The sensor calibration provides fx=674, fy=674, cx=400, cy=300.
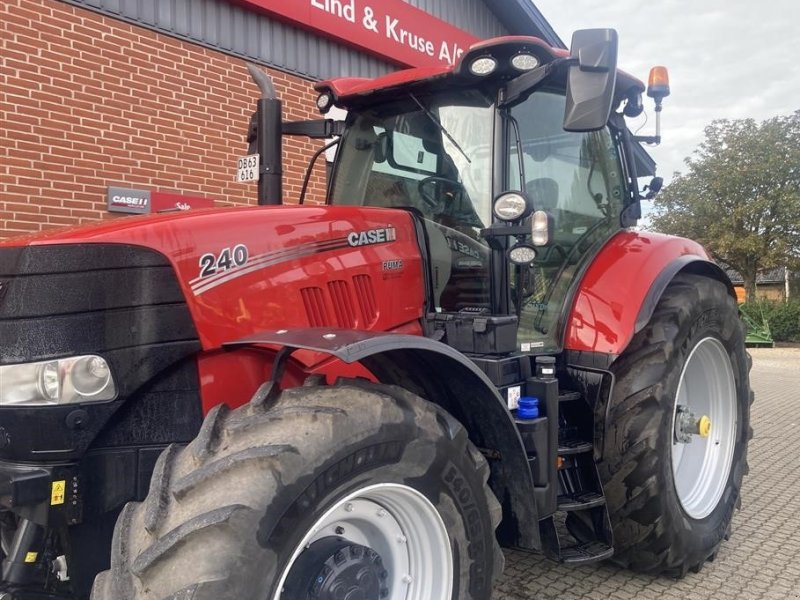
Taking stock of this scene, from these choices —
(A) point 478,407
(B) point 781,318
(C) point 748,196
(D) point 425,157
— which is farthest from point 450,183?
(C) point 748,196

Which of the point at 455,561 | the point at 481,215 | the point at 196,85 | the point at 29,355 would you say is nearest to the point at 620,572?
the point at 455,561

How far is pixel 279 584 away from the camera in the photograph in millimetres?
1655

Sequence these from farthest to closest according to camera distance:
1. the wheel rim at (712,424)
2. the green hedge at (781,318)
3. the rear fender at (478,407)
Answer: the green hedge at (781,318) < the wheel rim at (712,424) < the rear fender at (478,407)

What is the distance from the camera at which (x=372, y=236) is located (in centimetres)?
260

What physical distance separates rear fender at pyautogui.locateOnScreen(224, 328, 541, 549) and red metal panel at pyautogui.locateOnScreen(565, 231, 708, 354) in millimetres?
826

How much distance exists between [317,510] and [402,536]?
47 centimetres

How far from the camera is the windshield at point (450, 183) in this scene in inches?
111

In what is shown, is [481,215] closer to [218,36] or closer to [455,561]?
[455,561]

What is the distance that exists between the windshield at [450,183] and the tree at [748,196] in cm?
2306

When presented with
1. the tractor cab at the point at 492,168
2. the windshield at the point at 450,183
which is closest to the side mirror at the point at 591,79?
the tractor cab at the point at 492,168

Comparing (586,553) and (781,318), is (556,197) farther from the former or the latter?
(781,318)

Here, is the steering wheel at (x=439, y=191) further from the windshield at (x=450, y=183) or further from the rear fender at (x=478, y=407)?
the rear fender at (x=478, y=407)

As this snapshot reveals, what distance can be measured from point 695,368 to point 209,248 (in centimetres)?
282

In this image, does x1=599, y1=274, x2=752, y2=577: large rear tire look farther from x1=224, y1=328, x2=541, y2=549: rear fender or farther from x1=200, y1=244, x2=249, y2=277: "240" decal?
x1=200, y1=244, x2=249, y2=277: "240" decal
